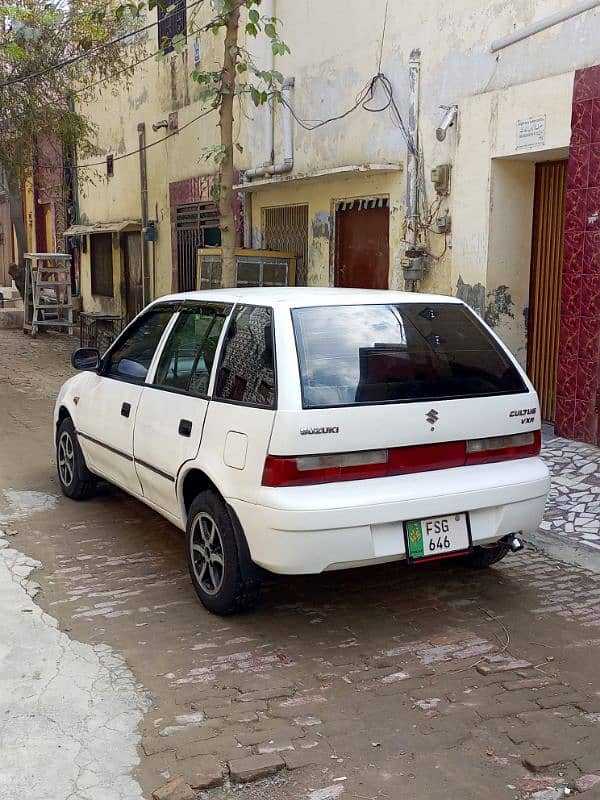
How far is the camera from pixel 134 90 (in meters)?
16.7

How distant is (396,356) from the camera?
13.9 ft

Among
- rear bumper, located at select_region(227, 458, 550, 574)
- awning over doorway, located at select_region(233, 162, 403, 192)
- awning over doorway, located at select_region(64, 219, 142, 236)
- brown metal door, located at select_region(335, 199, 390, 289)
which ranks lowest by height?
rear bumper, located at select_region(227, 458, 550, 574)

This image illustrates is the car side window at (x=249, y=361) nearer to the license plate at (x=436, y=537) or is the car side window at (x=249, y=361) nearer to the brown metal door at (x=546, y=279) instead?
the license plate at (x=436, y=537)

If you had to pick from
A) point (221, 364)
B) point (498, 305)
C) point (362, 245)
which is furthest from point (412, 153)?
point (221, 364)

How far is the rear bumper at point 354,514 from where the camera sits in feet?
12.5

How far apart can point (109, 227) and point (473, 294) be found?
10.7 meters

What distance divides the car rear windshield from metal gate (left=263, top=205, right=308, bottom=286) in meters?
7.42

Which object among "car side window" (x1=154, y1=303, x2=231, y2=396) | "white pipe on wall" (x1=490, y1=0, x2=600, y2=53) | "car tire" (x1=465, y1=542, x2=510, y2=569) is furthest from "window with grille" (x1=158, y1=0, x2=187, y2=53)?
"car tire" (x1=465, y1=542, x2=510, y2=569)

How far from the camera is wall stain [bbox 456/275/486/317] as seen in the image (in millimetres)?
8469

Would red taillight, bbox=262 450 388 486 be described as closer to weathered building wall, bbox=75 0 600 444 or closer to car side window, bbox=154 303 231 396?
car side window, bbox=154 303 231 396

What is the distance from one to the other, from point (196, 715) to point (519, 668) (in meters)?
1.43

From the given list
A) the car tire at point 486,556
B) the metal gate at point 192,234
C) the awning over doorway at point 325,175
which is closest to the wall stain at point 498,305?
the awning over doorway at point 325,175

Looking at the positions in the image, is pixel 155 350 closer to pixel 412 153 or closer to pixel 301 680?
pixel 301 680

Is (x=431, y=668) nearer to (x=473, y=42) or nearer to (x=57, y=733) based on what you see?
(x=57, y=733)
